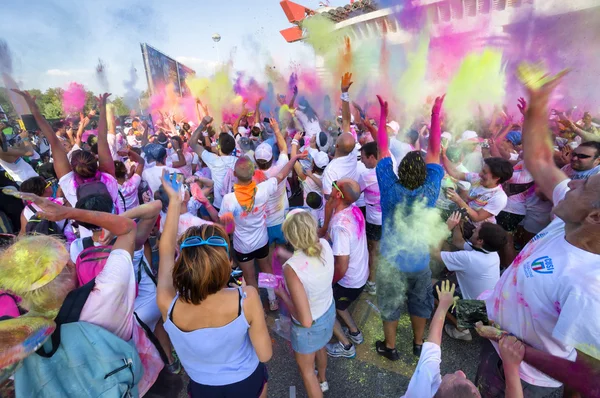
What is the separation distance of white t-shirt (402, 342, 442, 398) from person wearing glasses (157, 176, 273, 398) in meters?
0.83

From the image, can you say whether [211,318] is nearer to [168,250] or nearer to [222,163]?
[168,250]

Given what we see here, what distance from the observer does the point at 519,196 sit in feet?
14.0

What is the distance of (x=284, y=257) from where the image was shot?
2590mm

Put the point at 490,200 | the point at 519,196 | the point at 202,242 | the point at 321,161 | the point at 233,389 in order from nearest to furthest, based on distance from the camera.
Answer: the point at 202,242
the point at 233,389
the point at 490,200
the point at 519,196
the point at 321,161

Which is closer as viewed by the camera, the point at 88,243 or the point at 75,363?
the point at 75,363

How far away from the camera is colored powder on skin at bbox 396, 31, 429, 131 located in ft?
22.4

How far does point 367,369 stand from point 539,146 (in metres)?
2.51

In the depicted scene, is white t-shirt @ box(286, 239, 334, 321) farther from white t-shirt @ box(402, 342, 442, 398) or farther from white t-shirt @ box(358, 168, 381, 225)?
white t-shirt @ box(358, 168, 381, 225)

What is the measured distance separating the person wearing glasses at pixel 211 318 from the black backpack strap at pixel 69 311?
0.37 m

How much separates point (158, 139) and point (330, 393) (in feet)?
25.8

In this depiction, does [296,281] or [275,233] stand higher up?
[296,281]

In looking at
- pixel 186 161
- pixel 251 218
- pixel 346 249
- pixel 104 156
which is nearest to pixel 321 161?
pixel 251 218

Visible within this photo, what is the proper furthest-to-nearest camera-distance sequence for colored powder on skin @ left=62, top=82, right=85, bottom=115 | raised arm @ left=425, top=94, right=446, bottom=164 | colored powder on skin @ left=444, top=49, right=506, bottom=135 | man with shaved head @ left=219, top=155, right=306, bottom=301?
colored powder on skin @ left=62, top=82, right=85, bottom=115 < colored powder on skin @ left=444, top=49, right=506, bottom=135 < man with shaved head @ left=219, top=155, right=306, bottom=301 < raised arm @ left=425, top=94, right=446, bottom=164

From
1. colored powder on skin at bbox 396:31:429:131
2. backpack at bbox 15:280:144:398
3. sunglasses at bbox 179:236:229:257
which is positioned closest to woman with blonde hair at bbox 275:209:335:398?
sunglasses at bbox 179:236:229:257
